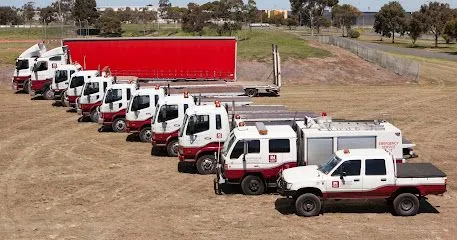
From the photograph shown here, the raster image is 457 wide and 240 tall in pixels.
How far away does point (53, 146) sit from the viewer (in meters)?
24.7

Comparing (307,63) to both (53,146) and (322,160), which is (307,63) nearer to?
(53,146)

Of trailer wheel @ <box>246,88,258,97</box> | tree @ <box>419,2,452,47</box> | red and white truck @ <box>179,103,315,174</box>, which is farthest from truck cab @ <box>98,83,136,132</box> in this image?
tree @ <box>419,2,452,47</box>

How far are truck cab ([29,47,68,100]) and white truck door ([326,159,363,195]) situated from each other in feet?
87.0

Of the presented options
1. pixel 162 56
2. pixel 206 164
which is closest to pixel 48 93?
pixel 162 56

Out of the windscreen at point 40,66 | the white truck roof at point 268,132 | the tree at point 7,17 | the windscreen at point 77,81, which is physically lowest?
the white truck roof at point 268,132

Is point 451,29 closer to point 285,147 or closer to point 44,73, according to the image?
point 44,73

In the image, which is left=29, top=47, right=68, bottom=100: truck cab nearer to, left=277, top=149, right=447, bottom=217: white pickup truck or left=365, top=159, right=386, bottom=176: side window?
left=277, top=149, right=447, bottom=217: white pickup truck

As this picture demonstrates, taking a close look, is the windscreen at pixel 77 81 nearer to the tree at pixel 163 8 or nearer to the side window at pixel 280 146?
the side window at pixel 280 146

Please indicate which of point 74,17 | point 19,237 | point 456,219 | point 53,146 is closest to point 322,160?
point 456,219

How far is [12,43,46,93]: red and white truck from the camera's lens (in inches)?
1551

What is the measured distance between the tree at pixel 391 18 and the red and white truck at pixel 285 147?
313ft

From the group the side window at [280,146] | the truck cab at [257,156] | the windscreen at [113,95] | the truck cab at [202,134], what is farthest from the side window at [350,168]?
the windscreen at [113,95]

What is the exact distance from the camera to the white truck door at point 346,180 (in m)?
15.3

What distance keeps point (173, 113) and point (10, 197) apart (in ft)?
22.3
